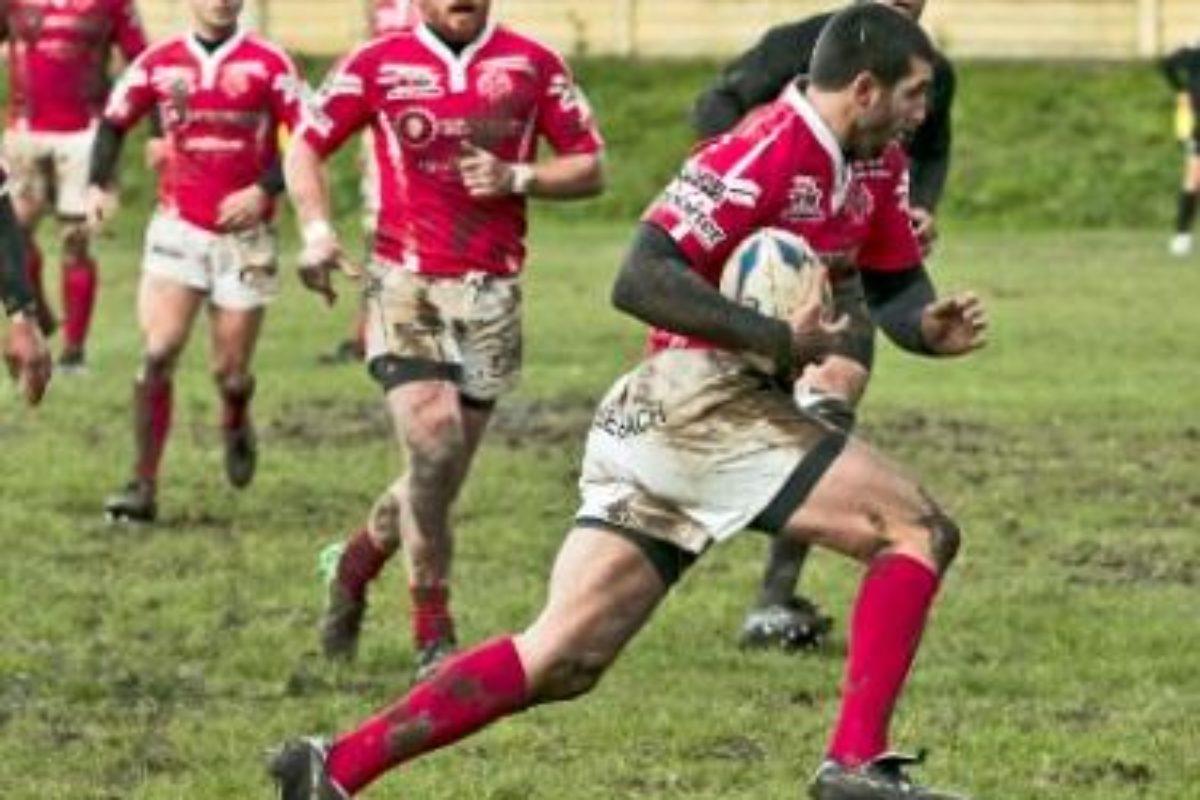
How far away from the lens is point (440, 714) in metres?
8.45

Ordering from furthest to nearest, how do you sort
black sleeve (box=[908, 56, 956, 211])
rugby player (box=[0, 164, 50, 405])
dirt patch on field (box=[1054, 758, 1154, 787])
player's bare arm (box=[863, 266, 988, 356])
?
black sleeve (box=[908, 56, 956, 211]), rugby player (box=[0, 164, 50, 405]), dirt patch on field (box=[1054, 758, 1154, 787]), player's bare arm (box=[863, 266, 988, 356])

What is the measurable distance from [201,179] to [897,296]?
22.3 feet

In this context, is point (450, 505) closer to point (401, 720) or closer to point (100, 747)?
point (100, 747)

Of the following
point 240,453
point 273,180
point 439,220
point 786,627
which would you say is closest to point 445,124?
point 439,220

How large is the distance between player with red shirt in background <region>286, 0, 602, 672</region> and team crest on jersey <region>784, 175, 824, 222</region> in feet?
10.7

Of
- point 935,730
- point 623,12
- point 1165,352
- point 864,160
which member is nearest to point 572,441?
point 1165,352

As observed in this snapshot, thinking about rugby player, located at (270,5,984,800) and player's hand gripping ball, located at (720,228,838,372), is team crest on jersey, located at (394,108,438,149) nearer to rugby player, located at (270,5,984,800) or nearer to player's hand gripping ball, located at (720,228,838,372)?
rugby player, located at (270,5,984,800)

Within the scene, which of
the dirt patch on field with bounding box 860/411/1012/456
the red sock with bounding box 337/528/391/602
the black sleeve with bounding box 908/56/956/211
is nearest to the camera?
the red sock with bounding box 337/528/391/602

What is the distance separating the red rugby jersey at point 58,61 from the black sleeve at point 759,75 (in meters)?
10.1

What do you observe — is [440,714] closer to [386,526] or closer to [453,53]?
[386,526]

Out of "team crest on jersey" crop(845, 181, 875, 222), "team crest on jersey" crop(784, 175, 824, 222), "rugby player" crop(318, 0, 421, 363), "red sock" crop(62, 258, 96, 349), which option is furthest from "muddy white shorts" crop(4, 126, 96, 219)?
"team crest on jersey" crop(784, 175, 824, 222)

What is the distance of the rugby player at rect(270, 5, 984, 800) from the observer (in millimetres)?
8391

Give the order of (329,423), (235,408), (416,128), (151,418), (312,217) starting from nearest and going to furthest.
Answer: (312,217) → (416,128) → (151,418) → (235,408) → (329,423)

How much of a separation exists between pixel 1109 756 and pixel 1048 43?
39.6m
